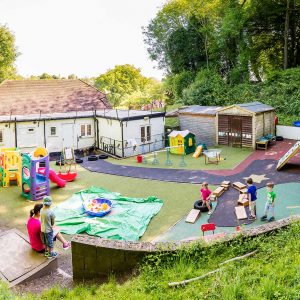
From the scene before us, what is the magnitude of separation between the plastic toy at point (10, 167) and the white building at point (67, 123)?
716 cm

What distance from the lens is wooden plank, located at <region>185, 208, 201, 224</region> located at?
46.6 feet

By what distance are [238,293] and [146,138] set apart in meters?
22.3

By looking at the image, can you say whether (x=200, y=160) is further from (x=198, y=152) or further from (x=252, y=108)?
(x=252, y=108)

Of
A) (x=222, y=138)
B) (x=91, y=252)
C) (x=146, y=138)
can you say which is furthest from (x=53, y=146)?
(x=91, y=252)

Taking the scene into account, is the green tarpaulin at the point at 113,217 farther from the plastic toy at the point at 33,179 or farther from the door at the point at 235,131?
the door at the point at 235,131

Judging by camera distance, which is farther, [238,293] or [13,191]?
[13,191]

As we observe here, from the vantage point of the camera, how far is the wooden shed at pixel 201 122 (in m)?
29.4

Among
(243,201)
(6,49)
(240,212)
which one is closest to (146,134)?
(243,201)

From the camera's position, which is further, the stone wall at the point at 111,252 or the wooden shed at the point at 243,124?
the wooden shed at the point at 243,124

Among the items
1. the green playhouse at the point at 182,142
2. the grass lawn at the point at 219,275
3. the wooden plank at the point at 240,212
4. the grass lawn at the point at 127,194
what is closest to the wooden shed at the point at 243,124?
the green playhouse at the point at 182,142

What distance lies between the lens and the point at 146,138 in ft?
92.8

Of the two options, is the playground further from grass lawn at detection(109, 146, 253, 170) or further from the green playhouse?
the green playhouse

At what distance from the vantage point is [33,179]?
17328mm

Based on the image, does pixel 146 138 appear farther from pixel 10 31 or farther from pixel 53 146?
pixel 10 31
